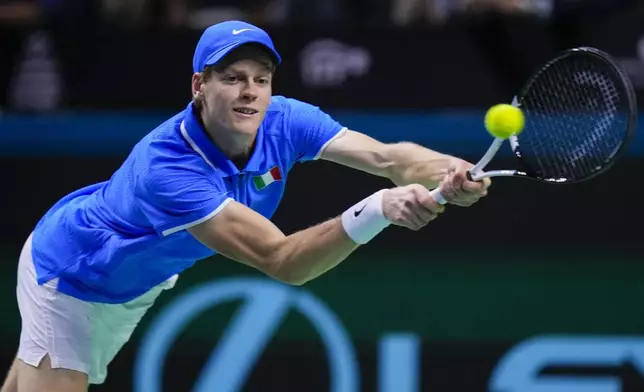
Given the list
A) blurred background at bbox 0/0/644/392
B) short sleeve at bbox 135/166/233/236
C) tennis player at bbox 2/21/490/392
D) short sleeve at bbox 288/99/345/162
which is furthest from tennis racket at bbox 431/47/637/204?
blurred background at bbox 0/0/644/392

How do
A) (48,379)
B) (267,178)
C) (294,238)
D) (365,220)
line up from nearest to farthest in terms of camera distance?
(365,220)
(294,238)
(267,178)
(48,379)

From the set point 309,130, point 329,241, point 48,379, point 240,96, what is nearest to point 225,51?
point 240,96

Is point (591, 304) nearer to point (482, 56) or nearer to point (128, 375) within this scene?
point (482, 56)

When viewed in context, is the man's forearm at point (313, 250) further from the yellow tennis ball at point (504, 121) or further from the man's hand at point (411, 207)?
the yellow tennis ball at point (504, 121)

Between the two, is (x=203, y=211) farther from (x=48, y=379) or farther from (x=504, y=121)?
(x=48, y=379)

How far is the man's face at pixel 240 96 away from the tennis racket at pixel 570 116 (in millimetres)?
807

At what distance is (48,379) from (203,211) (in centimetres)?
113

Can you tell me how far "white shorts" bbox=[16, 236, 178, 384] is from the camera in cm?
488

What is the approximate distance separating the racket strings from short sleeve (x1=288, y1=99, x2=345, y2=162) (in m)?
0.72

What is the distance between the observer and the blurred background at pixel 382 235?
6.52 m

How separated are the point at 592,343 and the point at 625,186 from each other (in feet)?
2.70

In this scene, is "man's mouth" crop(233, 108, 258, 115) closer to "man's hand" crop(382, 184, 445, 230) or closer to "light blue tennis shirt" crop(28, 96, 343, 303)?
"light blue tennis shirt" crop(28, 96, 343, 303)

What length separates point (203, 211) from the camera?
418 centimetres

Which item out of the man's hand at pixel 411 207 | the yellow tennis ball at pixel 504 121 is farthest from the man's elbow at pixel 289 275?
the yellow tennis ball at pixel 504 121
